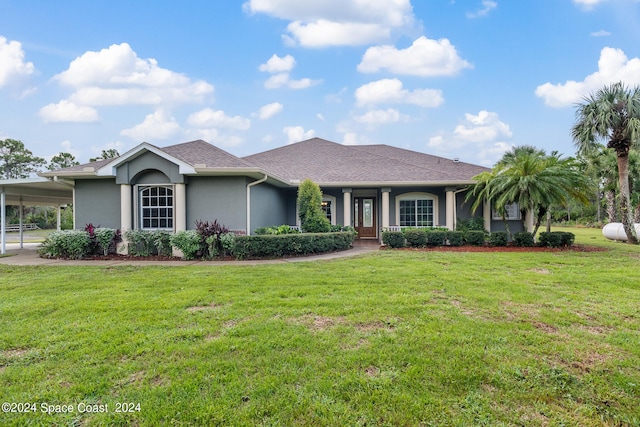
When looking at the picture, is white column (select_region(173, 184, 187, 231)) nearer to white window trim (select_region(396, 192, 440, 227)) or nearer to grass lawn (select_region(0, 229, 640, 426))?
grass lawn (select_region(0, 229, 640, 426))

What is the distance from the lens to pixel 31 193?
1449 cm

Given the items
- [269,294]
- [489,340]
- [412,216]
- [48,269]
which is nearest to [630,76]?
[412,216]

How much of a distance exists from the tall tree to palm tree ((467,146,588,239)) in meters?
57.7

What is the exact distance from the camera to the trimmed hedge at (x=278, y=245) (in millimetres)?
10477

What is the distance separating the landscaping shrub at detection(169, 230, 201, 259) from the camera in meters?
10.5

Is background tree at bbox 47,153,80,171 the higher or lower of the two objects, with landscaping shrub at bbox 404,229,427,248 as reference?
higher

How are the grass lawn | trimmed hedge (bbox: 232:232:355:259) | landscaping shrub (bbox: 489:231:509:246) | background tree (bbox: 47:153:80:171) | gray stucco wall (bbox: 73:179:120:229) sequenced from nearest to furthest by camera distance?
the grass lawn, trimmed hedge (bbox: 232:232:355:259), gray stucco wall (bbox: 73:179:120:229), landscaping shrub (bbox: 489:231:509:246), background tree (bbox: 47:153:80:171)

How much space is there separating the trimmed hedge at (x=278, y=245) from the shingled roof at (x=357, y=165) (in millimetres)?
4180

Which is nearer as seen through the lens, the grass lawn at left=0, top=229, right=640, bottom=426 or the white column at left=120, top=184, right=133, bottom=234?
the grass lawn at left=0, top=229, right=640, bottom=426

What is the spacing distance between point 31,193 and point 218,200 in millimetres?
9753

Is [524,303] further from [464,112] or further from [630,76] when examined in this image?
[464,112]

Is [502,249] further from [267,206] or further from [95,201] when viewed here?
[95,201]

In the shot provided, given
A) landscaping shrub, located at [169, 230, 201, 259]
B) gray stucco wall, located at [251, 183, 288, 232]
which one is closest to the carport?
landscaping shrub, located at [169, 230, 201, 259]

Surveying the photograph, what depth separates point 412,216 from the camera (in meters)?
16.0
